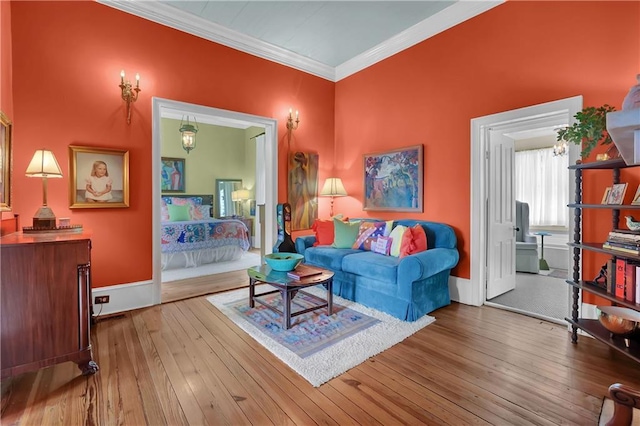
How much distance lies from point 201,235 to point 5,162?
9.65ft

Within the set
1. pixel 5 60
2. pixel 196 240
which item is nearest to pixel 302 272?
pixel 196 240

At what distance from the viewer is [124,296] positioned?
10.7ft

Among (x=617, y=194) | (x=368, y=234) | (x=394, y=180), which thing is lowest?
(x=368, y=234)

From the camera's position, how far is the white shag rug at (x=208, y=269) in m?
4.61

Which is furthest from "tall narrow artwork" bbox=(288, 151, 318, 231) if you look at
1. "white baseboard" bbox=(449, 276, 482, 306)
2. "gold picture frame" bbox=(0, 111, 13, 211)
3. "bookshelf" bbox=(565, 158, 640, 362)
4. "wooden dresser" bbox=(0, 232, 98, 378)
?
"bookshelf" bbox=(565, 158, 640, 362)

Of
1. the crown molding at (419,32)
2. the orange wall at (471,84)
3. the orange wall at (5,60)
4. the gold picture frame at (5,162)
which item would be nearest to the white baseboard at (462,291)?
the orange wall at (471,84)

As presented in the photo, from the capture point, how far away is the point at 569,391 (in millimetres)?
1878

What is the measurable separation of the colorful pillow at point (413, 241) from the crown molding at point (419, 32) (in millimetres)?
2394

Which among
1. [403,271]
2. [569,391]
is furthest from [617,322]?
[403,271]

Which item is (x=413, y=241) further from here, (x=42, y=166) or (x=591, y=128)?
(x=42, y=166)

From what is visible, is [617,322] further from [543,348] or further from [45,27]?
[45,27]

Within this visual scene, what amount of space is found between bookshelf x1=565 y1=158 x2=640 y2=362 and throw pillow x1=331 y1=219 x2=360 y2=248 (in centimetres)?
223

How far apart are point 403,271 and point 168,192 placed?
6234 millimetres

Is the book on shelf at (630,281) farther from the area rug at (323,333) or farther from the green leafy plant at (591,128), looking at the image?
the area rug at (323,333)
